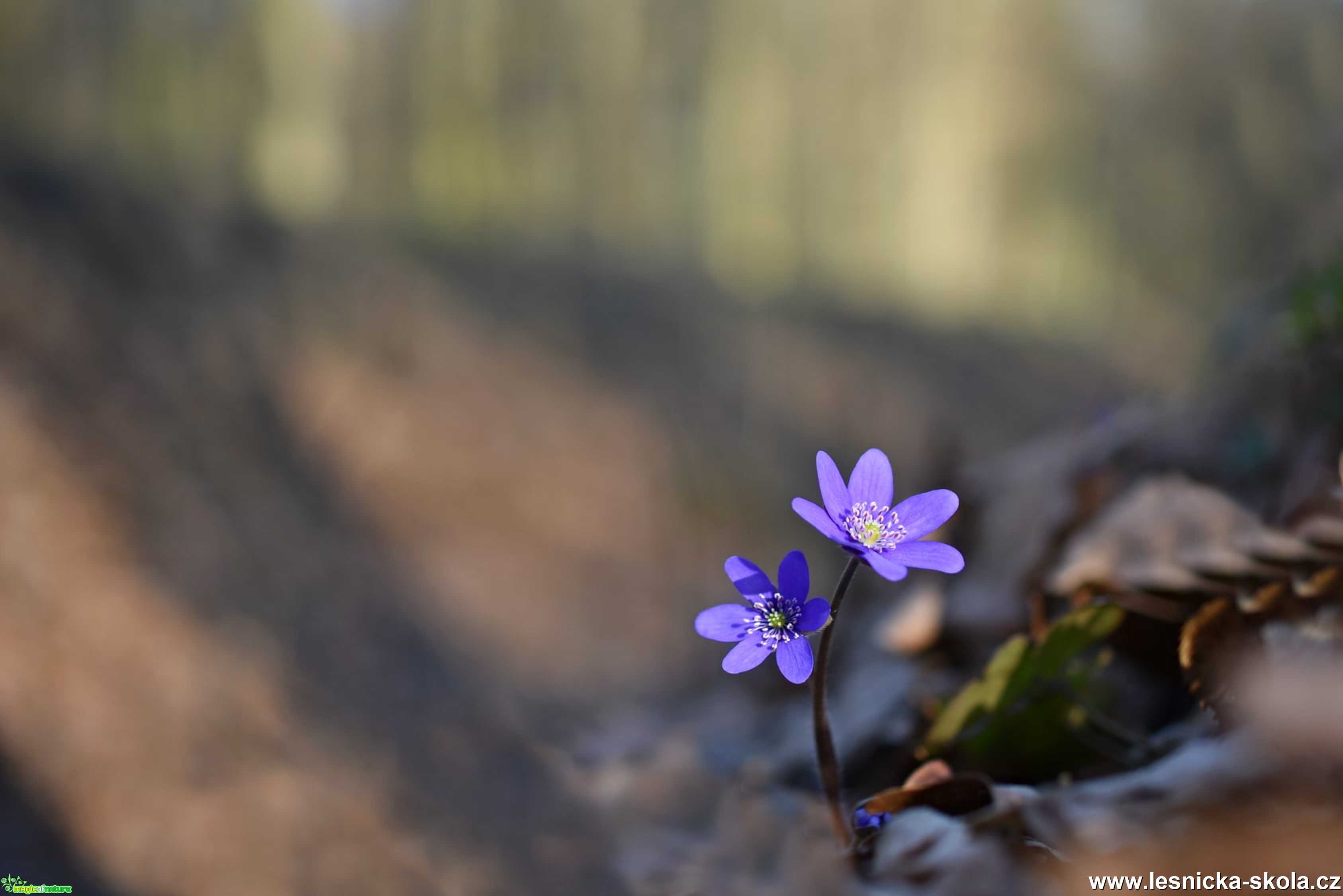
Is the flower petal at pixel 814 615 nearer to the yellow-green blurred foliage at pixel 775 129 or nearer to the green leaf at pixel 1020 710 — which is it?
the green leaf at pixel 1020 710

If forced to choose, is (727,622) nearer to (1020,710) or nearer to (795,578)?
(795,578)

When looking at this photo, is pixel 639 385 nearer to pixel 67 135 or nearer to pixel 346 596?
pixel 346 596

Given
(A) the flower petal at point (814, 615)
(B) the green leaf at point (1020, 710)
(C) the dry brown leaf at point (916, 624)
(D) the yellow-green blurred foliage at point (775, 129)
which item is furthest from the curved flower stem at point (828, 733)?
(D) the yellow-green blurred foliage at point (775, 129)

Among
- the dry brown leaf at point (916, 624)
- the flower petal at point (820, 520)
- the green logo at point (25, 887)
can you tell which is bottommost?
the green logo at point (25, 887)

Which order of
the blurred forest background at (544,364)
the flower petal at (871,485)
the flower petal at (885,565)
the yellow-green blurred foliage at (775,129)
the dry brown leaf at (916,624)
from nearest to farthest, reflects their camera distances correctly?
the flower petal at (885,565) → the flower petal at (871,485) → the blurred forest background at (544,364) → the dry brown leaf at (916,624) → the yellow-green blurred foliage at (775,129)

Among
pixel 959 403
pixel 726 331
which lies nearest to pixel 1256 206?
pixel 959 403

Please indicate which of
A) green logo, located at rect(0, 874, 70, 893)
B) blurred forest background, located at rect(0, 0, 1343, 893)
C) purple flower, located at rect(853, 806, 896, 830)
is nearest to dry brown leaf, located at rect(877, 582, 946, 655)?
blurred forest background, located at rect(0, 0, 1343, 893)
